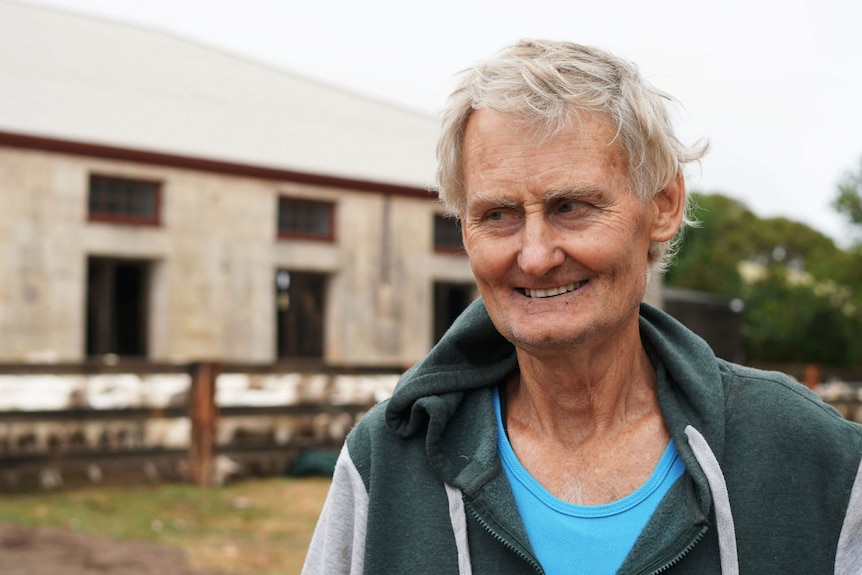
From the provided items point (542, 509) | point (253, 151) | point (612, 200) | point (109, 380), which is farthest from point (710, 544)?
point (253, 151)

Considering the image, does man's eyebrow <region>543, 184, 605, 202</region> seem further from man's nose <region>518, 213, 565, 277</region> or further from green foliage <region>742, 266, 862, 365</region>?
green foliage <region>742, 266, 862, 365</region>

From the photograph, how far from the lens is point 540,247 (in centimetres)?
187

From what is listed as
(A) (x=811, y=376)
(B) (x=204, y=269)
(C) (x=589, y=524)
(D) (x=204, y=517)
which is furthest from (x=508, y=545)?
(B) (x=204, y=269)

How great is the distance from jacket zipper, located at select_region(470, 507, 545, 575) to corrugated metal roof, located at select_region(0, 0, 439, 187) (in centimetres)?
1586

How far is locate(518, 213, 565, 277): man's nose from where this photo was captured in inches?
73.5

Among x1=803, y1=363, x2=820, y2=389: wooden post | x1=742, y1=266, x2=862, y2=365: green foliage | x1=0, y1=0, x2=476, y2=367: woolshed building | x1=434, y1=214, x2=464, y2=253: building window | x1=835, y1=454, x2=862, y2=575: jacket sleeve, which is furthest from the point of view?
x1=742, y1=266, x2=862, y2=365: green foliage

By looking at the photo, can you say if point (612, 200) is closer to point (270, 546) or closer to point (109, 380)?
point (270, 546)

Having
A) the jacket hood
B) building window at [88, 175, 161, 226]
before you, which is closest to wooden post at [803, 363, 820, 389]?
building window at [88, 175, 161, 226]

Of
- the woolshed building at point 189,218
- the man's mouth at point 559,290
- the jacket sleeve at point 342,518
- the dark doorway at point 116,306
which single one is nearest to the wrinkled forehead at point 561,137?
the man's mouth at point 559,290

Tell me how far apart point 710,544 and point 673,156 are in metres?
0.76

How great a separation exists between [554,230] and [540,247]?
5cm

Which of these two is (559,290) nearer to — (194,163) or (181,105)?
(194,163)

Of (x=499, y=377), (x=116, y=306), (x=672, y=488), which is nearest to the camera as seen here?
(x=672, y=488)

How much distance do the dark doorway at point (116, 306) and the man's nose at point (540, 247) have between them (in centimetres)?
1637
